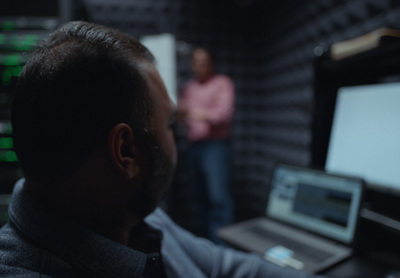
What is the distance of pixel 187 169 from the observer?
3037 millimetres

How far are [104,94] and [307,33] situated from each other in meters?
2.31

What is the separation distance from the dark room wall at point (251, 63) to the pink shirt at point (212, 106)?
405 millimetres

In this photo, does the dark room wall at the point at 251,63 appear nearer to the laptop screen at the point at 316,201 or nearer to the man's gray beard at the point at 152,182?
the laptop screen at the point at 316,201

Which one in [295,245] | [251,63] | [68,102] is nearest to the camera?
[68,102]

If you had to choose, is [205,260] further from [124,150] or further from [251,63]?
[251,63]

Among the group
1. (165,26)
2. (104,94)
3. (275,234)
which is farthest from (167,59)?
(104,94)

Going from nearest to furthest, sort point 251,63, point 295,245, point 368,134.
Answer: point 295,245, point 368,134, point 251,63

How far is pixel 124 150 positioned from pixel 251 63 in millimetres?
2843

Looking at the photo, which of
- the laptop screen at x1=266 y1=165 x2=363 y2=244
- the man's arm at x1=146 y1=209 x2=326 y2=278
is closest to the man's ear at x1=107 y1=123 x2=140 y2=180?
the man's arm at x1=146 y1=209 x2=326 y2=278

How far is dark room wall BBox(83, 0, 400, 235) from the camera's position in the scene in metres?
2.61

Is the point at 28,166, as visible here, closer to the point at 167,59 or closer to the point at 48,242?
the point at 48,242

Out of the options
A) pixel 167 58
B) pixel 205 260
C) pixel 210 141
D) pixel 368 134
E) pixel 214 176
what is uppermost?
pixel 167 58

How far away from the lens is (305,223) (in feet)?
3.36

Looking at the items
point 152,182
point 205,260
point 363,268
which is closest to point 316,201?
point 363,268
